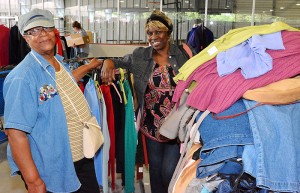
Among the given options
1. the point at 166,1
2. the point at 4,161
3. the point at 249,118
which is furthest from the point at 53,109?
the point at 166,1

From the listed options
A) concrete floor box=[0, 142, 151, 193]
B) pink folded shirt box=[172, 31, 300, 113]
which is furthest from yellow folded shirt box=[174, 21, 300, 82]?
concrete floor box=[0, 142, 151, 193]

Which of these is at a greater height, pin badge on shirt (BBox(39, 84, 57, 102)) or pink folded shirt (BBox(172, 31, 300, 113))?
pink folded shirt (BBox(172, 31, 300, 113))

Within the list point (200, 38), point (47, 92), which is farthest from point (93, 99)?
point (200, 38)

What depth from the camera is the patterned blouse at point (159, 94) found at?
2.21 m

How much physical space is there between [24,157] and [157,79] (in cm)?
101

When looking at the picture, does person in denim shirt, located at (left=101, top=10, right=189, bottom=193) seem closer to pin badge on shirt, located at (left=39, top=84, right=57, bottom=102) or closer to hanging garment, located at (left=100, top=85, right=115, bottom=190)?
hanging garment, located at (left=100, top=85, right=115, bottom=190)

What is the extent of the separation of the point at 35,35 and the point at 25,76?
28 cm

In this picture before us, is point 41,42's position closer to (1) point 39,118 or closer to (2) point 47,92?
(2) point 47,92

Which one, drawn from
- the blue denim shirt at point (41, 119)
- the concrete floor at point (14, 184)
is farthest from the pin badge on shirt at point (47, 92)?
the concrete floor at point (14, 184)

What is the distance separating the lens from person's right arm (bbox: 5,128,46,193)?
5.16 feet

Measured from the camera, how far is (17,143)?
Answer: 157cm

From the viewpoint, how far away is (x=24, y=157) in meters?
1.58

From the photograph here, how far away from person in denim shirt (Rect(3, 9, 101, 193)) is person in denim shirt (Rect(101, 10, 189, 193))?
1.73 feet

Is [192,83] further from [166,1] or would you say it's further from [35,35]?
[166,1]
